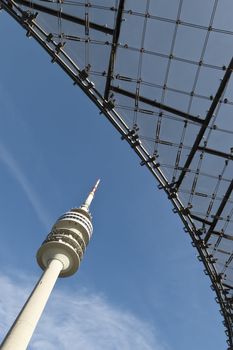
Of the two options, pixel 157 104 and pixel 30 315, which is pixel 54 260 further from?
pixel 157 104

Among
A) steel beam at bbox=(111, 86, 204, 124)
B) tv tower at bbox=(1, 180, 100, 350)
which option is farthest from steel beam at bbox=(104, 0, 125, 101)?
tv tower at bbox=(1, 180, 100, 350)

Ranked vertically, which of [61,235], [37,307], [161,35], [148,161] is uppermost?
[61,235]

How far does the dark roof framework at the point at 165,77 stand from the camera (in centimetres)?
1881

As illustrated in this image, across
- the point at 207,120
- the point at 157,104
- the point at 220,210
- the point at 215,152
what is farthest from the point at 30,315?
the point at 207,120

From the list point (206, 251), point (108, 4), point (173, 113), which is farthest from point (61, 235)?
point (108, 4)

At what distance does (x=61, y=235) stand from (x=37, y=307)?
46.2ft

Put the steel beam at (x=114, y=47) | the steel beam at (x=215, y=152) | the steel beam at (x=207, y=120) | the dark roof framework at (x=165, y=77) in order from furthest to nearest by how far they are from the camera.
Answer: the steel beam at (x=215, y=152) < the steel beam at (x=207, y=120) < the dark roof framework at (x=165, y=77) < the steel beam at (x=114, y=47)

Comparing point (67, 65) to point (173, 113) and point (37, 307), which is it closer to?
point (173, 113)

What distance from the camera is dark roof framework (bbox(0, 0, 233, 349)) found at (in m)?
18.8

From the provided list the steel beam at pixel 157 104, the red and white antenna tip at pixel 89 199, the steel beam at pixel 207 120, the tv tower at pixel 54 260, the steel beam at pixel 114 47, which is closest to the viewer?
the steel beam at pixel 114 47

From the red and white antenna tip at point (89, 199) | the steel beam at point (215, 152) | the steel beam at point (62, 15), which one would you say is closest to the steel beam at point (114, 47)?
the steel beam at point (62, 15)

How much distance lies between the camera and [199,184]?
24266mm

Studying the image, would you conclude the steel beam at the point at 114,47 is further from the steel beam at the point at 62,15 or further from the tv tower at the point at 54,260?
the tv tower at the point at 54,260

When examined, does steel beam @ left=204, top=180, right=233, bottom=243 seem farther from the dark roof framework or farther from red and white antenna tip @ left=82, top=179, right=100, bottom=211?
red and white antenna tip @ left=82, top=179, right=100, bottom=211
